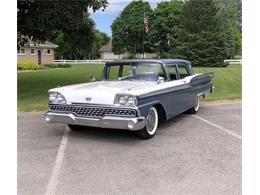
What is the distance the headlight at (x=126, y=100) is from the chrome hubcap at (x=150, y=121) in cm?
58

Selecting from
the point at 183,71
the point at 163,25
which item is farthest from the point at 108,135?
the point at 163,25

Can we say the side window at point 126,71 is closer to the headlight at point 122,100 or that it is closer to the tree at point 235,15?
the headlight at point 122,100

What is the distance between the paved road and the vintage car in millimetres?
378

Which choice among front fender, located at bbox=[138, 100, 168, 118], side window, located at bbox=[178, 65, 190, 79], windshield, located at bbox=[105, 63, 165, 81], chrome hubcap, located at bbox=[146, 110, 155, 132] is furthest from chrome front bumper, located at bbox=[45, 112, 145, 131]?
side window, located at bbox=[178, 65, 190, 79]

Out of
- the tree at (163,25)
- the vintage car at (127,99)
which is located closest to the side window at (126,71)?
the vintage car at (127,99)

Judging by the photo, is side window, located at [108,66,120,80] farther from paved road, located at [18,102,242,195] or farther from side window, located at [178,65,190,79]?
side window, located at [178,65,190,79]

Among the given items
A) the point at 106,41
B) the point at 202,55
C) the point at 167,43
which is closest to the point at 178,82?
the point at 202,55

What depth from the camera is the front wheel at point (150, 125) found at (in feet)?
20.4

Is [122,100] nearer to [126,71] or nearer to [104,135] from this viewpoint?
[104,135]

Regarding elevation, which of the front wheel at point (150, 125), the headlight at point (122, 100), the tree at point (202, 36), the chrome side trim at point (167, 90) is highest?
the tree at point (202, 36)
